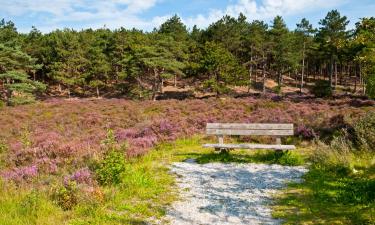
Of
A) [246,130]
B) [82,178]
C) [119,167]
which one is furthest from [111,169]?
[246,130]

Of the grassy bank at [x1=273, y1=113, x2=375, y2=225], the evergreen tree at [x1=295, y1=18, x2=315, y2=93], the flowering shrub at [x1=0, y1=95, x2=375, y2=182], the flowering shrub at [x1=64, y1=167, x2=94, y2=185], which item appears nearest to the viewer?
the grassy bank at [x1=273, y1=113, x2=375, y2=225]

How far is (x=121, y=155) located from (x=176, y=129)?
27.9 feet

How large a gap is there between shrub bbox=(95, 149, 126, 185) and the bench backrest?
4.88 metres

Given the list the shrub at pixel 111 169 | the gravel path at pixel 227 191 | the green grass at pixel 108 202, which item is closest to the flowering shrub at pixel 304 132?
the gravel path at pixel 227 191

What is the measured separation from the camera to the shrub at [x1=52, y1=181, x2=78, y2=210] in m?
7.48

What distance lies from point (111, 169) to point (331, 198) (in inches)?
193

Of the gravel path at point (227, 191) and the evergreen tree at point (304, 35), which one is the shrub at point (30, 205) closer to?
the gravel path at point (227, 191)

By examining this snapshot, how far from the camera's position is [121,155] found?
Answer: 9.28m

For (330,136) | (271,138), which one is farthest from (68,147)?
(330,136)

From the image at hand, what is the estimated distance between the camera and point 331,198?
8219 mm

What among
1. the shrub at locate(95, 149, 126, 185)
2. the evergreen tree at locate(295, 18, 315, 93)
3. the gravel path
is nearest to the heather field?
the shrub at locate(95, 149, 126, 185)

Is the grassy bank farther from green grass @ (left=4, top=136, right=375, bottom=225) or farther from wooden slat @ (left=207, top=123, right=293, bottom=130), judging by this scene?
wooden slat @ (left=207, top=123, right=293, bottom=130)

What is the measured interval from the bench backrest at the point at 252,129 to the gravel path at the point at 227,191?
5.60 ft

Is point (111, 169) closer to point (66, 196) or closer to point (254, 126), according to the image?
point (66, 196)
